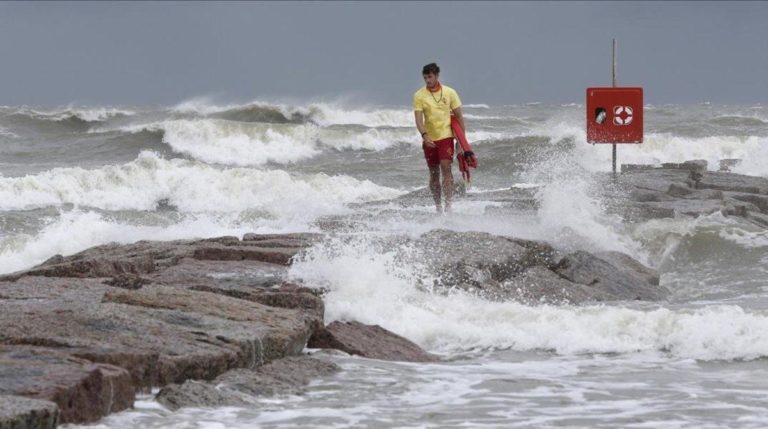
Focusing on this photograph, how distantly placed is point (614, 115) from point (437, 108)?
4.62 m

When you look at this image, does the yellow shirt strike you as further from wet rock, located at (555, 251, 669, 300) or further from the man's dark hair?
wet rock, located at (555, 251, 669, 300)

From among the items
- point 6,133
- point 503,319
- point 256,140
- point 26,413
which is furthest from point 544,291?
point 6,133

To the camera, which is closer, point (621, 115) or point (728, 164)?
point (621, 115)

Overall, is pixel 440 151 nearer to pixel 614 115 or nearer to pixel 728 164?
pixel 614 115

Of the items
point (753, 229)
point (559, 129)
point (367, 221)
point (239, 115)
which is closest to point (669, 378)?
point (367, 221)

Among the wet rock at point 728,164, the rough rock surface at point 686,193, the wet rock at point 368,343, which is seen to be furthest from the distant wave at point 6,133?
the wet rock at point 368,343

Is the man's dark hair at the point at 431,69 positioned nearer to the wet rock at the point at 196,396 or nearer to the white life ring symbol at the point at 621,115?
the white life ring symbol at the point at 621,115

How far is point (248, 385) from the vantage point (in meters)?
5.80

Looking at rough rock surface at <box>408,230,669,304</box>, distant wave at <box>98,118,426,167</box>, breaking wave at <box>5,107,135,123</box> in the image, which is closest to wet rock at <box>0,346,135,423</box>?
rough rock surface at <box>408,230,669,304</box>

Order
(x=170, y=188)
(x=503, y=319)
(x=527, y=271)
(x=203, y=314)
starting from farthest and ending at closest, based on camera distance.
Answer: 1. (x=170, y=188)
2. (x=527, y=271)
3. (x=503, y=319)
4. (x=203, y=314)

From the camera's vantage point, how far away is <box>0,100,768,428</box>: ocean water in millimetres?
5664

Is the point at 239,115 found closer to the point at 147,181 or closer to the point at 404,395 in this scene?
the point at 147,181

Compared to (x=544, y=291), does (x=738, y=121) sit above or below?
below

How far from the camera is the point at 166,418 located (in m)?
5.21
